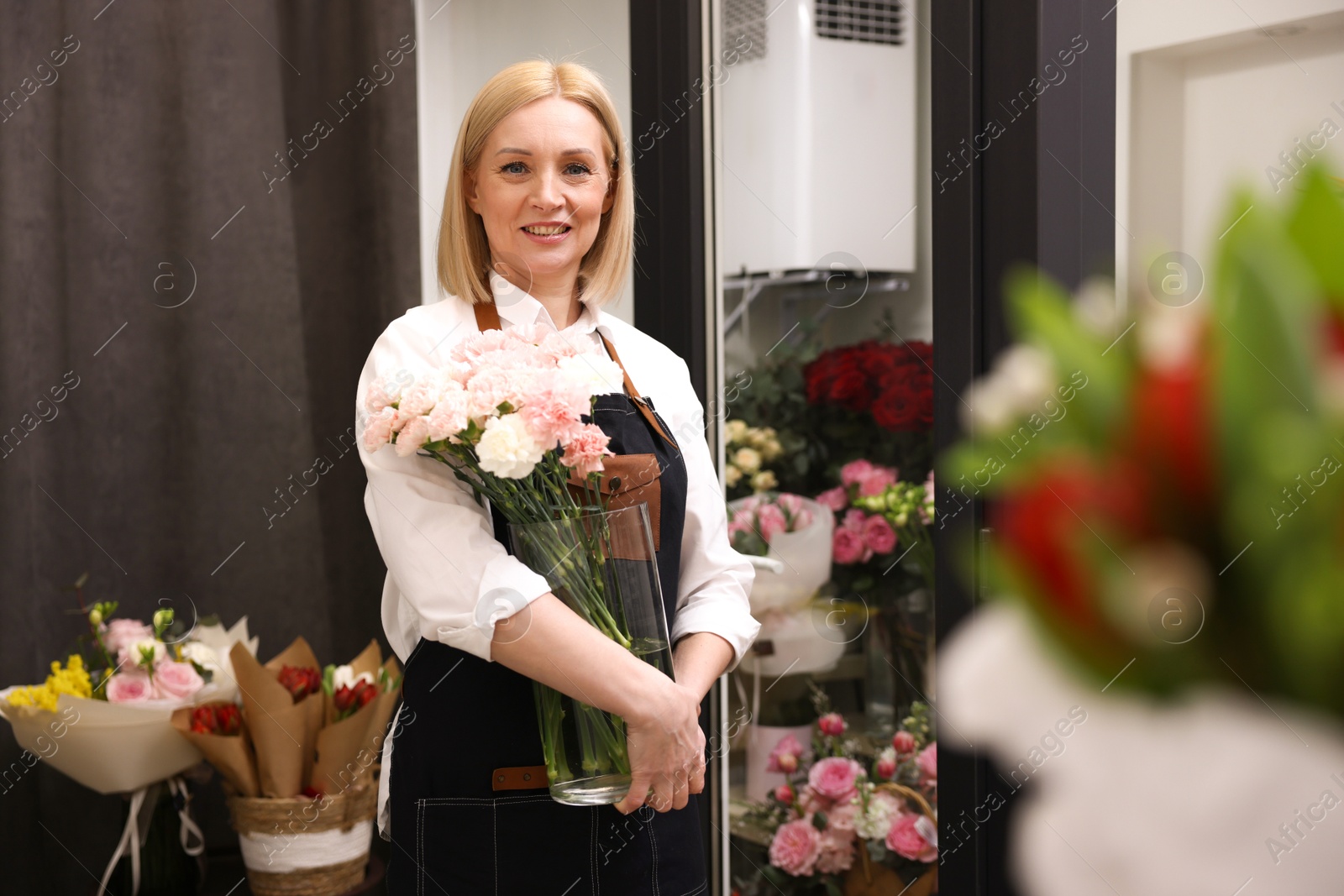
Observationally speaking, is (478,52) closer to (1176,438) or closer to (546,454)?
(546,454)

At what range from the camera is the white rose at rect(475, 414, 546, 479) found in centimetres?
108

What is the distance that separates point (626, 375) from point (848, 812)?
2.95 feet

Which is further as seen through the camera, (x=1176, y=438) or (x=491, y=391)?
(x=491, y=391)

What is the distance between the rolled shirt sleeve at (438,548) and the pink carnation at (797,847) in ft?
3.14

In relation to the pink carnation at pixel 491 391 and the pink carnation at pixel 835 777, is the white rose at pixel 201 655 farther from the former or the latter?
the pink carnation at pixel 491 391

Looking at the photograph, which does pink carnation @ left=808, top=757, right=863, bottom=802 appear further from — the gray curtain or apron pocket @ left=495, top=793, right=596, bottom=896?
the gray curtain

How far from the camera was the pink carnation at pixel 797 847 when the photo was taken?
6.53ft

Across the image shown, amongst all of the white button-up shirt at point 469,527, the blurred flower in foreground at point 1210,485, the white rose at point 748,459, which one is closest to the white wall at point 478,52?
the white rose at point 748,459

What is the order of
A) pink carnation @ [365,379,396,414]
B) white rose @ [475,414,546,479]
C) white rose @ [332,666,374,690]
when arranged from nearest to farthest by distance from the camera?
white rose @ [475,414,546,479]
pink carnation @ [365,379,396,414]
white rose @ [332,666,374,690]

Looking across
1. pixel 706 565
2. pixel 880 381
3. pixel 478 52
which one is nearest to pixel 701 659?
pixel 706 565

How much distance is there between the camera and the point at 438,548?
1.29 m

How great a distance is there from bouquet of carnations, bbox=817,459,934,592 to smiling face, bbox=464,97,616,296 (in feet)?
2.01

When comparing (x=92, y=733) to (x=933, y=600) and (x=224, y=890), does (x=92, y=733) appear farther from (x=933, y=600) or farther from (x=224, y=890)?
(x=933, y=600)

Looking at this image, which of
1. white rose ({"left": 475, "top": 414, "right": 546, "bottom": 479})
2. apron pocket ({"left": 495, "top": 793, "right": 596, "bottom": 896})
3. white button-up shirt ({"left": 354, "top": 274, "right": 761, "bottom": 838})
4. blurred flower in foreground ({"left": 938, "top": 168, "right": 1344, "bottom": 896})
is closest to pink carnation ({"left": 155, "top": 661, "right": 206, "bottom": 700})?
white button-up shirt ({"left": 354, "top": 274, "right": 761, "bottom": 838})
